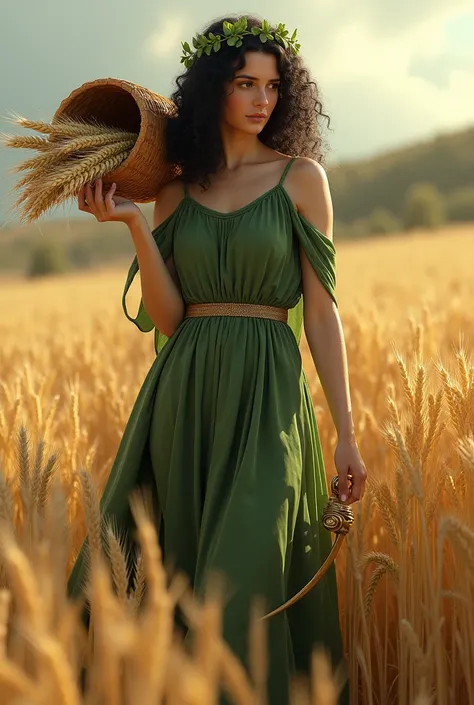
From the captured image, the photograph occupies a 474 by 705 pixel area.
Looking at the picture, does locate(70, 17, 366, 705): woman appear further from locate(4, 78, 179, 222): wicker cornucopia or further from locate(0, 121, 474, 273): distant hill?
locate(0, 121, 474, 273): distant hill

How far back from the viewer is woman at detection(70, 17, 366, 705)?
6.41ft

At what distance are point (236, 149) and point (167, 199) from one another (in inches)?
8.4

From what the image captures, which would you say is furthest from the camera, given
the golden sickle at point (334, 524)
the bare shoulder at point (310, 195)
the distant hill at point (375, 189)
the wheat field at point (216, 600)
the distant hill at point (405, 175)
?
the distant hill at point (405, 175)

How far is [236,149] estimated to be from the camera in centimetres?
223

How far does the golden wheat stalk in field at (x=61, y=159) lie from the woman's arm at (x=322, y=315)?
0.43 metres

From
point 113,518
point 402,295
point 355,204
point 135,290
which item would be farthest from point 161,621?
point 355,204

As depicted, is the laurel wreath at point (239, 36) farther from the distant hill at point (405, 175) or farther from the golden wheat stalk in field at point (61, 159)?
the distant hill at point (405, 175)

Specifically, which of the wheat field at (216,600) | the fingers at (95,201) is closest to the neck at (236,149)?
the fingers at (95,201)

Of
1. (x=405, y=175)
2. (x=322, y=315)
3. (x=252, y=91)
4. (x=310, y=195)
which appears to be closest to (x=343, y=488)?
(x=322, y=315)

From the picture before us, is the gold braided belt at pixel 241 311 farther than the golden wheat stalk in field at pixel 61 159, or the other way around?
the gold braided belt at pixel 241 311

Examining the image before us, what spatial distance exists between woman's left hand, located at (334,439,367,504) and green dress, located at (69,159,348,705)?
84 mm

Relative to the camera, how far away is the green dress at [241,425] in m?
1.91

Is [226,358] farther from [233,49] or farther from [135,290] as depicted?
[135,290]

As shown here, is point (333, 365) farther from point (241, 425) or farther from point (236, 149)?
point (236, 149)
